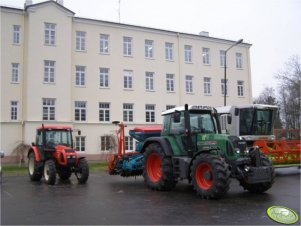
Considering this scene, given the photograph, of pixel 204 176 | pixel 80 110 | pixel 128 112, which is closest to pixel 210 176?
pixel 204 176

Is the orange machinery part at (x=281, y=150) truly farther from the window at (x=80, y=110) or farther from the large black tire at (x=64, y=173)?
the window at (x=80, y=110)

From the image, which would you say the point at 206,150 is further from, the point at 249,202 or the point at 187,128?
the point at 249,202

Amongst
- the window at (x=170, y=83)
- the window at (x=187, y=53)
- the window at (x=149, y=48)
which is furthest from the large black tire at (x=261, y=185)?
the window at (x=187, y=53)

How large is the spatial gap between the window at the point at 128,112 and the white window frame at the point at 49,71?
7.31 metres

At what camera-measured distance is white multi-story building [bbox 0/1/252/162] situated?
98.1ft

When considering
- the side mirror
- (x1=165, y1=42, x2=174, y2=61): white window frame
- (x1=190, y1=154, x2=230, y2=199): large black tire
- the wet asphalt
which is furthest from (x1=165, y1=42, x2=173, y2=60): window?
(x1=190, y1=154, x2=230, y2=199): large black tire

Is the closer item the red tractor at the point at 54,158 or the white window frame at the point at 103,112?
the red tractor at the point at 54,158

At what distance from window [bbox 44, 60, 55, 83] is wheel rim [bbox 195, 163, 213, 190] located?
23.2 m

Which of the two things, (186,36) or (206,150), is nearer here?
(206,150)

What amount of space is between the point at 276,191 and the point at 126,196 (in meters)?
4.85

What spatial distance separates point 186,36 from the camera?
126 feet

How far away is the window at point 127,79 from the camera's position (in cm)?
3484

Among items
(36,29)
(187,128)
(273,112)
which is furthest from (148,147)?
(36,29)

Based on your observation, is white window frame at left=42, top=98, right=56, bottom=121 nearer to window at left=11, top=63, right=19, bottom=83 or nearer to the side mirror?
window at left=11, top=63, right=19, bottom=83
